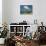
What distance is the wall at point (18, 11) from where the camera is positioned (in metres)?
6.43

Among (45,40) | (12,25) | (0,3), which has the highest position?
(0,3)

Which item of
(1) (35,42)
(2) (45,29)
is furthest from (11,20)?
(1) (35,42)

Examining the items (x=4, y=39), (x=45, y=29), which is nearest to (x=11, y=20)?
(x=45, y=29)

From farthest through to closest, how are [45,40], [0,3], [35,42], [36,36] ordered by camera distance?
[0,3] → [45,40] → [36,36] → [35,42]

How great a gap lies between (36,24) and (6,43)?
233 cm

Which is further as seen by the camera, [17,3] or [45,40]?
[17,3]

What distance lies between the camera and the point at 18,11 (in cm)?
646

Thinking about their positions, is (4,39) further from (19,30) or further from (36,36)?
(19,30)

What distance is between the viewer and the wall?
253 inches

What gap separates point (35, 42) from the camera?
4109 millimetres

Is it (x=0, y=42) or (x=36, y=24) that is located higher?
(x=36, y=24)

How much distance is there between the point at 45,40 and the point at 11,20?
1.93 metres

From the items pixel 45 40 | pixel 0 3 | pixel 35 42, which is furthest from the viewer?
pixel 0 3

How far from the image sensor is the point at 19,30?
627cm
